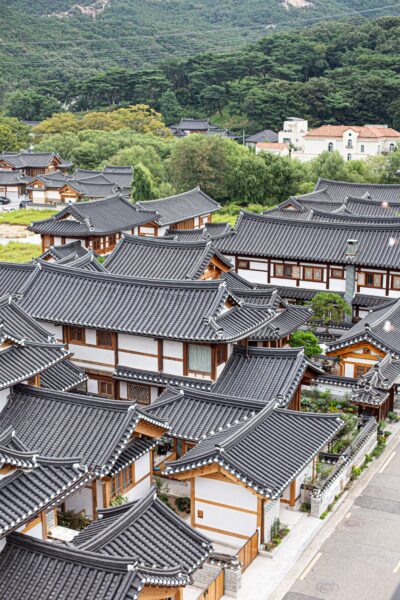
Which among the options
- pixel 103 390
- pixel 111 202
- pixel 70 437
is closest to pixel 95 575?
pixel 70 437

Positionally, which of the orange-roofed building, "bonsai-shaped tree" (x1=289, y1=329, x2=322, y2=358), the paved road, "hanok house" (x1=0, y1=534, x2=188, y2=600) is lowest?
the paved road

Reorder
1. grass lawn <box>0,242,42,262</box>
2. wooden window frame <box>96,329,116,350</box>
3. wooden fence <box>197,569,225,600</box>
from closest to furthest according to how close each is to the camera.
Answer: wooden fence <box>197,569,225,600</box> → wooden window frame <box>96,329,116,350</box> → grass lawn <box>0,242,42,262</box>

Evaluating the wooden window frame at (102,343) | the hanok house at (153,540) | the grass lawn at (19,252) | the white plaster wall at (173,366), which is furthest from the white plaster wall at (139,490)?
the grass lawn at (19,252)

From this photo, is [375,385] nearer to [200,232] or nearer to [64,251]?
[200,232]

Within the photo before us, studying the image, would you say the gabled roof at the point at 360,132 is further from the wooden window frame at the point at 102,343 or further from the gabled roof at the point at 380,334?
the wooden window frame at the point at 102,343

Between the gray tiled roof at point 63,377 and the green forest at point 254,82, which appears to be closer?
the gray tiled roof at point 63,377

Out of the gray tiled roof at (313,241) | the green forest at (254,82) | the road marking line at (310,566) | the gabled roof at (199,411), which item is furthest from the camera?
the green forest at (254,82)

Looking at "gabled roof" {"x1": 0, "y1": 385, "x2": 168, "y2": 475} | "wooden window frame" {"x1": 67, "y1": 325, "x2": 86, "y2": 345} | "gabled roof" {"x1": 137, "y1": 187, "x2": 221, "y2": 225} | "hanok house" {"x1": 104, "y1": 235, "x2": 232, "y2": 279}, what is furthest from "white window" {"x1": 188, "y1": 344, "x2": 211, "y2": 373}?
"gabled roof" {"x1": 137, "y1": 187, "x2": 221, "y2": 225}

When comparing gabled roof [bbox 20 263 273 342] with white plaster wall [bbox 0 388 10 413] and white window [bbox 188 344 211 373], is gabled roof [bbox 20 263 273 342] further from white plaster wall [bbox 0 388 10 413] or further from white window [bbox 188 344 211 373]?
white plaster wall [bbox 0 388 10 413]
